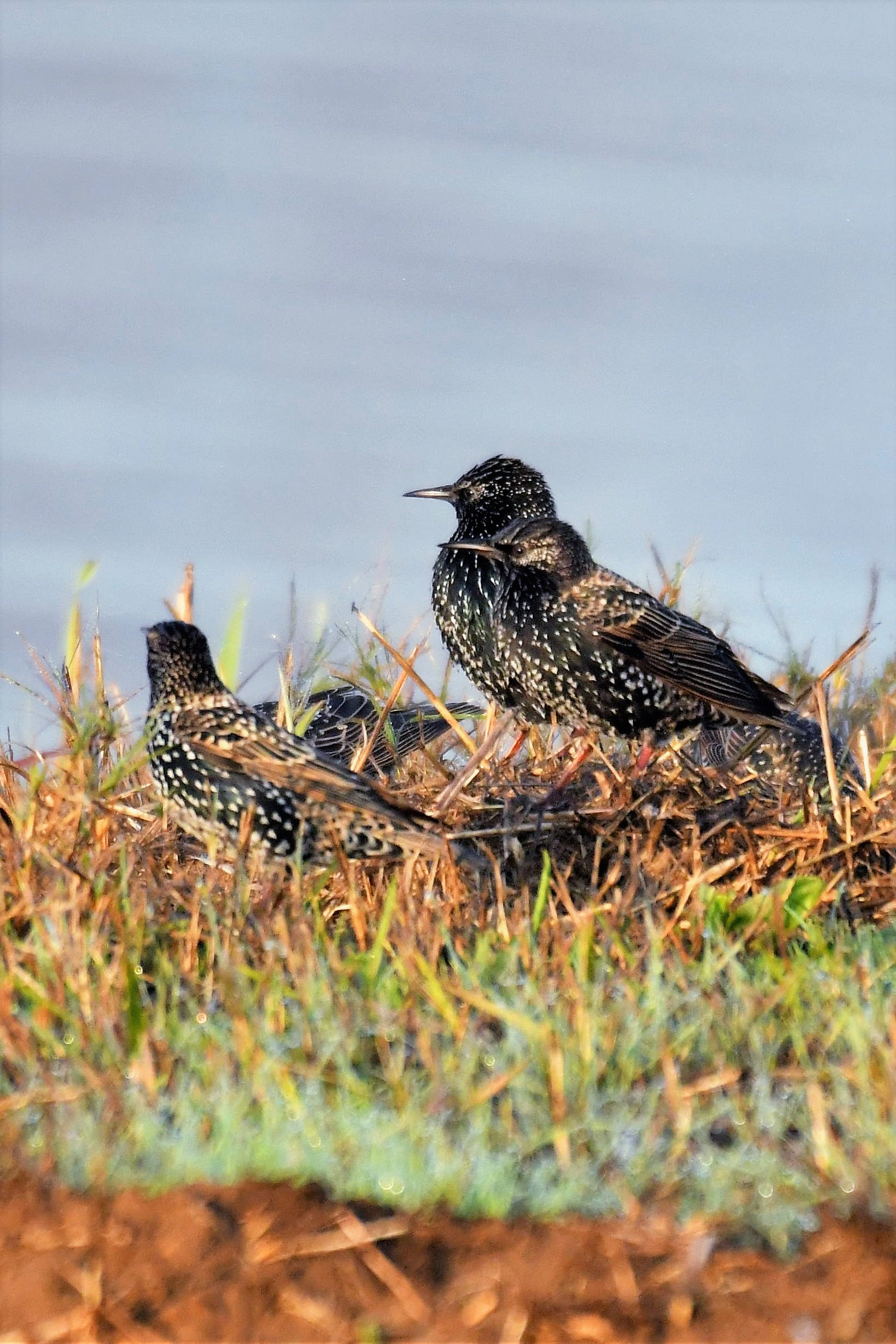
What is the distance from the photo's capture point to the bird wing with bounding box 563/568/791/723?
744cm

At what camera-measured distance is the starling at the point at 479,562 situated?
7.82 metres

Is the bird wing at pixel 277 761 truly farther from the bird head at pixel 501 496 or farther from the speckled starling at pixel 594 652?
the bird head at pixel 501 496

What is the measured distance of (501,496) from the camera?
879 centimetres

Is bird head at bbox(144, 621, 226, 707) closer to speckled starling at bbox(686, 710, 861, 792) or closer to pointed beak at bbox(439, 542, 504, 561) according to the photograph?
pointed beak at bbox(439, 542, 504, 561)

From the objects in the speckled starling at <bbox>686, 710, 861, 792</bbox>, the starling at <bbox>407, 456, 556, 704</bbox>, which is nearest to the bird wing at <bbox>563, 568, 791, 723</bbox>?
the speckled starling at <bbox>686, 710, 861, 792</bbox>

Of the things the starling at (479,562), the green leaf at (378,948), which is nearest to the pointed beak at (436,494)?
the starling at (479,562)

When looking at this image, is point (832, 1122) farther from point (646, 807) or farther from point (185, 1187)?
point (646, 807)

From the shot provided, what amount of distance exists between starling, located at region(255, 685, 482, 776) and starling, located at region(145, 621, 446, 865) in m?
2.30

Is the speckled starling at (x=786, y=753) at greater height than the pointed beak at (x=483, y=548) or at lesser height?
lesser

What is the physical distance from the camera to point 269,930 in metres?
5.20

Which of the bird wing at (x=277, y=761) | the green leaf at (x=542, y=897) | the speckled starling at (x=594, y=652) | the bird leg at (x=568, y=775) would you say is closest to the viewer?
the green leaf at (x=542, y=897)

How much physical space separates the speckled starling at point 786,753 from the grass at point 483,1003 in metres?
0.98

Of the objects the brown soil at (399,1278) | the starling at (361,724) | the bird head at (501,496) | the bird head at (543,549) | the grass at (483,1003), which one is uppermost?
the bird head at (501,496)

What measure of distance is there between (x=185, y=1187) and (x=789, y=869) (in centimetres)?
330
